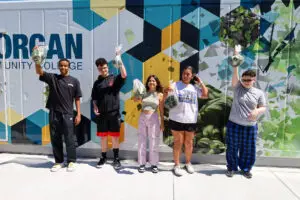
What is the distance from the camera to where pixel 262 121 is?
355 cm

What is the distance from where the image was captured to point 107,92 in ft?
11.4

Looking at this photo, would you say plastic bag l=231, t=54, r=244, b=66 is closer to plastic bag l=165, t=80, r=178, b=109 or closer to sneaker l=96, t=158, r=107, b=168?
plastic bag l=165, t=80, r=178, b=109

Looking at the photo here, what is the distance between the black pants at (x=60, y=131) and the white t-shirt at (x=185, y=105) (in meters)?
1.42

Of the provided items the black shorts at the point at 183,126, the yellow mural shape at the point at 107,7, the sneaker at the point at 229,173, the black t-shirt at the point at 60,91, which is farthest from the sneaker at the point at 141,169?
the yellow mural shape at the point at 107,7

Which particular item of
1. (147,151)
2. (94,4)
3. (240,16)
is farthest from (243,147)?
(94,4)

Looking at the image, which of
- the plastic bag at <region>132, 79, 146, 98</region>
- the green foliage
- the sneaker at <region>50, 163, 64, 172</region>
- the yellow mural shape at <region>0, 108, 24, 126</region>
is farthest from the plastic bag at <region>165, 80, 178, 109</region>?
the yellow mural shape at <region>0, 108, 24, 126</region>

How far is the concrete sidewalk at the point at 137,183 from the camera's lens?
9.12 ft

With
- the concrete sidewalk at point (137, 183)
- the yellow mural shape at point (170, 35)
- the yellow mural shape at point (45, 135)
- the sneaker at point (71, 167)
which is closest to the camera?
the concrete sidewalk at point (137, 183)

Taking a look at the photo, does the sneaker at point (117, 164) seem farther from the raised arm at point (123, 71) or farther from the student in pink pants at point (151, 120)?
the raised arm at point (123, 71)

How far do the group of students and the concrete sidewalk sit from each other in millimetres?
148

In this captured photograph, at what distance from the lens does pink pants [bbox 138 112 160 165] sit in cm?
332

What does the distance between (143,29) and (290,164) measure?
2.87 metres

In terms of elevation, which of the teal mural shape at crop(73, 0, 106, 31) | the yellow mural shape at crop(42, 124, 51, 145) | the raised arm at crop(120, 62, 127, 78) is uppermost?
the teal mural shape at crop(73, 0, 106, 31)

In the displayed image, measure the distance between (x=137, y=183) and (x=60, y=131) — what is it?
1.29 m
